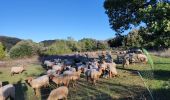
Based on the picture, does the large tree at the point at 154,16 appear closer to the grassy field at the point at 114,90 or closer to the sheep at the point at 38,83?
the grassy field at the point at 114,90

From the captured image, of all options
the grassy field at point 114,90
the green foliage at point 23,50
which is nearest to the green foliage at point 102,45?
the green foliage at point 23,50

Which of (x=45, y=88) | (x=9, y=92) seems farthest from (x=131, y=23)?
(x=9, y=92)

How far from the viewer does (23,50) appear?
63.8 m

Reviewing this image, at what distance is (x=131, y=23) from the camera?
95.6ft

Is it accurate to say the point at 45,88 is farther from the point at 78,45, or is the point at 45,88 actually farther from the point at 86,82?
the point at 78,45

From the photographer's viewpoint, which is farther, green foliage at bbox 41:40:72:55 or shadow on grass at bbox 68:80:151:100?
green foliage at bbox 41:40:72:55

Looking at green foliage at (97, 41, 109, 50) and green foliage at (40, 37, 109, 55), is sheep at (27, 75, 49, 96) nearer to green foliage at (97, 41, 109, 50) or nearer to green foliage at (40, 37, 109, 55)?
green foliage at (40, 37, 109, 55)

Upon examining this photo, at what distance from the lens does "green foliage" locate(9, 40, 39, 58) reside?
6294 centimetres

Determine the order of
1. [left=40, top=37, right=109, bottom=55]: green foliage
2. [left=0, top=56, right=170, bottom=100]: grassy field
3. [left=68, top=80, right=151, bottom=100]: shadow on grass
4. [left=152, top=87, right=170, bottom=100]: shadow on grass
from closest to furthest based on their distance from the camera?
1. [left=152, top=87, right=170, bottom=100]: shadow on grass
2. [left=0, top=56, right=170, bottom=100]: grassy field
3. [left=68, top=80, right=151, bottom=100]: shadow on grass
4. [left=40, top=37, right=109, bottom=55]: green foliage

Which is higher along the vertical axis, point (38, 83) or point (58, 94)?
point (38, 83)

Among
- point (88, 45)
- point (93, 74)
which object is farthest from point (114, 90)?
point (88, 45)

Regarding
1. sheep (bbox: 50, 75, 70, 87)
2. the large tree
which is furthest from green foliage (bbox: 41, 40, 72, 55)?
sheep (bbox: 50, 75, 70, 87)

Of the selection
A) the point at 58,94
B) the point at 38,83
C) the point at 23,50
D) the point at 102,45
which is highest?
the point at 102,45

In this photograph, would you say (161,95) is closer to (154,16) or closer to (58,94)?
(58,94)
